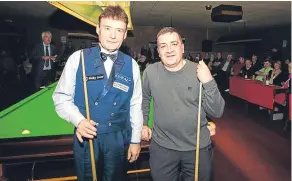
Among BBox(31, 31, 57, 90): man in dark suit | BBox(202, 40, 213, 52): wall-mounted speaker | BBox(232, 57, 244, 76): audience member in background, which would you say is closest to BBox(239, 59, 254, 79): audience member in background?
BBox(232, 57, 244, 76): audience member in background

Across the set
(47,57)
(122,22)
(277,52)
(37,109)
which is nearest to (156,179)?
(122,22)

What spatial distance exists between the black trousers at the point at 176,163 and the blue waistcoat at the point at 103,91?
42cm

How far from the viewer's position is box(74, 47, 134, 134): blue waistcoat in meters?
1.49

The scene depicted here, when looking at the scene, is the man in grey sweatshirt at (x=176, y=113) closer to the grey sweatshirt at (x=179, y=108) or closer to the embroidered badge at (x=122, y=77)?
the grey sweatshirt at (x=179, y=108)

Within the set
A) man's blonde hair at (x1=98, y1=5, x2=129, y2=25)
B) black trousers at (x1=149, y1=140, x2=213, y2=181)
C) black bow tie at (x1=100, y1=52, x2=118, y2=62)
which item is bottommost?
black trousers at (x1=149, y1=140, x2=213, y2=181)

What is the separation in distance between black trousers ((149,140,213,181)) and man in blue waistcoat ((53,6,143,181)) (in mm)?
249

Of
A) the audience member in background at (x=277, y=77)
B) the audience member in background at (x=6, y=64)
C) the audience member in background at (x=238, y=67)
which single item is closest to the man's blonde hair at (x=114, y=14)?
the audience member in background at (x=277, y=77)

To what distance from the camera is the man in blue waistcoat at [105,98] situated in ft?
4.76

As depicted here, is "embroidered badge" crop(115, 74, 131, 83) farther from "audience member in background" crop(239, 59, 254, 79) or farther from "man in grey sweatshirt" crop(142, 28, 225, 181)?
"audience member in background" crop(239, 59, 254, 79)

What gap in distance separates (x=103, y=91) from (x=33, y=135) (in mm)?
1037

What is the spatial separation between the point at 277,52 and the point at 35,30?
12.2 m

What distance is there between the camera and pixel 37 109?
8.11 ft

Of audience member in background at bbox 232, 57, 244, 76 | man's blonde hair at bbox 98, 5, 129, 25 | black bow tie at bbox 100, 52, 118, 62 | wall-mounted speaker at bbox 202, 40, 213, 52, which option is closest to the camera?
man's blonde hair at bbox 98, 5, 129, 25

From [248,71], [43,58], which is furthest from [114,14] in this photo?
[248,71]
